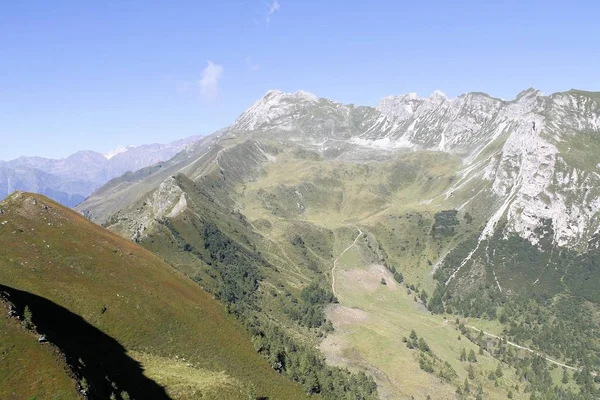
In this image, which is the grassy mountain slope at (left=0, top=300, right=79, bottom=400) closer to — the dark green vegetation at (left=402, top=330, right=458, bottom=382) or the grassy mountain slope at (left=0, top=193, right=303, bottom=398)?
the grassy mountain slope at (left=0, top=193, right=303, bottom=398)

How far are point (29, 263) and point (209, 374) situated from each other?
42567 mm

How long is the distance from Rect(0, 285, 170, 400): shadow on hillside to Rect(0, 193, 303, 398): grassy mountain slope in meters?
0.33

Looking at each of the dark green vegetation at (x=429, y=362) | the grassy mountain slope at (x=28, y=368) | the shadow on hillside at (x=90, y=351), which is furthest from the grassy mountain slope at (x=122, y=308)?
the dark green vegetation at (x=429, y=362)

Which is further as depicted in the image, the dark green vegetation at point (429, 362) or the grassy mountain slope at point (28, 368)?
the dark green vegetation at point (429, 362)

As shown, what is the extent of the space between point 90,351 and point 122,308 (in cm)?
2003

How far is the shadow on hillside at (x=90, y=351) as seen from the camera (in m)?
57.8

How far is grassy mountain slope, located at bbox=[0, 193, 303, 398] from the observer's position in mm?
75000

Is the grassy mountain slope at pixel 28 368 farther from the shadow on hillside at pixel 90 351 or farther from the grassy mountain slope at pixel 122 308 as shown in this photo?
the grassy mountain slope at pixel 122 308

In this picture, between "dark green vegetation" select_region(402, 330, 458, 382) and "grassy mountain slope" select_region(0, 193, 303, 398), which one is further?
"dark green vegetation" select_region(402, 330, 458, 382)

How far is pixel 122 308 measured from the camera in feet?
291

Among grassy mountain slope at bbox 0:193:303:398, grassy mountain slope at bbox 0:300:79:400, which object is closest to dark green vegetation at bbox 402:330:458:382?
grassy mountain slope at bbox 0:193:303:398

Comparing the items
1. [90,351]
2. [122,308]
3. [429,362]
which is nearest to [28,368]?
[90,351]

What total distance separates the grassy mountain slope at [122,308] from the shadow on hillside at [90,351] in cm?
33

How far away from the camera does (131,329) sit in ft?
279
